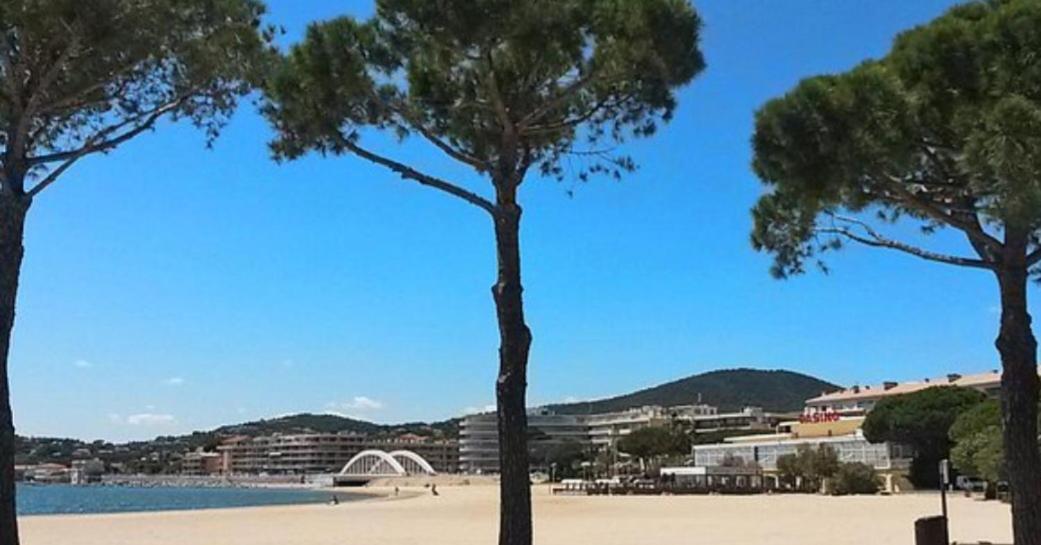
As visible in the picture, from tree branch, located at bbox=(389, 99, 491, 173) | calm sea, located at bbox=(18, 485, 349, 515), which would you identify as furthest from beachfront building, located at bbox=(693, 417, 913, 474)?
tree branch, located at bbox=(389, 99, 491, 173)

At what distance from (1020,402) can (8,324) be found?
9.47m

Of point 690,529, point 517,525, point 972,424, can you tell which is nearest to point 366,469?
point 972,424

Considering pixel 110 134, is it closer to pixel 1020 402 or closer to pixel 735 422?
pixel 1020 402

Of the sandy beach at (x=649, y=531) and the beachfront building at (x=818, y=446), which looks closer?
the sandy beach at (x=649, y=531)

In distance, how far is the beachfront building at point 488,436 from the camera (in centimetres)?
16000

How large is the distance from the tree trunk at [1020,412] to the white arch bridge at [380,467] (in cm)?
15096

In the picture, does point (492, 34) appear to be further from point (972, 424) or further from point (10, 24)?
point (972, 424)

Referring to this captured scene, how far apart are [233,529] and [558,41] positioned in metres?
25.4

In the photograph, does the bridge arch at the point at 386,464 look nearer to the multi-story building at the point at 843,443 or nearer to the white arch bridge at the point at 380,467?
the white arch bridge at the point at 380,467

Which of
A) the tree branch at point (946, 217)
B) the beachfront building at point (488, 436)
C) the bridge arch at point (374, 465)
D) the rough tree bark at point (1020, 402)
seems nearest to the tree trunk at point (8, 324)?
the tree branch at point (946, 217)

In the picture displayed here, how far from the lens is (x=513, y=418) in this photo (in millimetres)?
10102

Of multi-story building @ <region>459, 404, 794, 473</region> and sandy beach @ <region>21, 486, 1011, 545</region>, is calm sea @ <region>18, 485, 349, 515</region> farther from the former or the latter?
multi-story building @ <region>459, 404, 794, 473</region>

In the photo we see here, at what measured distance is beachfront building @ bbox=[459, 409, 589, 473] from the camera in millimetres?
160000

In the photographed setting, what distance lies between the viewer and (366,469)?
16738 cm
